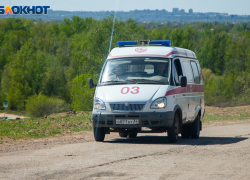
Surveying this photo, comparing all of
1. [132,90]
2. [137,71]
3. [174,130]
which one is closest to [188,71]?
[137,71]

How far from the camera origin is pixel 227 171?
269 inches

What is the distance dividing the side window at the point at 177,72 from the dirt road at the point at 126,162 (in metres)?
1.85

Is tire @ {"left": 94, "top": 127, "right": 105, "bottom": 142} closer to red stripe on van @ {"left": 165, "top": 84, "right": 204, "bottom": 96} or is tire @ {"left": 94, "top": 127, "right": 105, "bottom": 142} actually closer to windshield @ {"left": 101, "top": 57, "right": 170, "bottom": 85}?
windshield @ {"left": 101, "top": 57, "right": 170, "bottom": 85}

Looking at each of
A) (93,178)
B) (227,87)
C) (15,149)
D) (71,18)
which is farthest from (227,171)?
(71,18)

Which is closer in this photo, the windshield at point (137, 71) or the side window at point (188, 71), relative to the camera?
the windshield at point (137, 71)

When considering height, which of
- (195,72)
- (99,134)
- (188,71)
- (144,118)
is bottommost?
(99,134)

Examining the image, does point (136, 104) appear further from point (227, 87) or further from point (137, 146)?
point (227, 87)

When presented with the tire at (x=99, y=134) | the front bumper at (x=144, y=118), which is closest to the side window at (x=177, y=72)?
the front bumper at (x=144, y=118)

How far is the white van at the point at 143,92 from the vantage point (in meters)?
10.2

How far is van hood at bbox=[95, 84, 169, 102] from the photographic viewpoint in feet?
33.6

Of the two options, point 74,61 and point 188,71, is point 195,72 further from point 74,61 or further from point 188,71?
point 74,61

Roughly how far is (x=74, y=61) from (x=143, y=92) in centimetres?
6950

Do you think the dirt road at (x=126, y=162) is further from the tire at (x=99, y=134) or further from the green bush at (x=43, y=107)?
the green bush at (x=43, y=107)

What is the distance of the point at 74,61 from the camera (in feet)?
259
